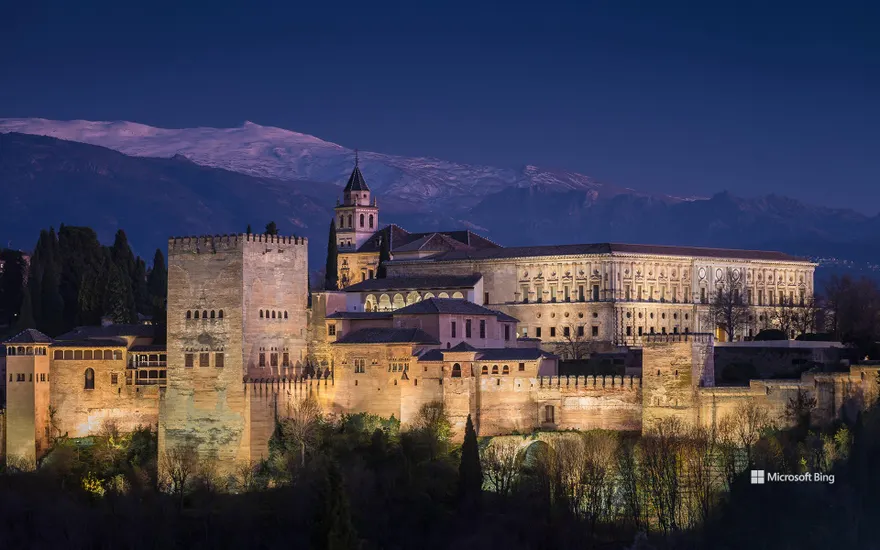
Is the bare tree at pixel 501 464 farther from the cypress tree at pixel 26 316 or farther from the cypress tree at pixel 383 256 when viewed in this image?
the cypress tree at pixel 383 256

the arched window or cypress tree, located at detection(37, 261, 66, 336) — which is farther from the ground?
cypress tree, located at detection(37, 261, 66, 336)

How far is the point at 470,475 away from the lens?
6594cm

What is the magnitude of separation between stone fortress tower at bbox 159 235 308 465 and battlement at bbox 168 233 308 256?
0.04 metres

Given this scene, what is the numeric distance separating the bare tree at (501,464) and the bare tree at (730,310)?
3520 centimetres

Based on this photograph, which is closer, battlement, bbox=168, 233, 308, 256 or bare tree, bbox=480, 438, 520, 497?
bare tree, bbox=480, 438, 520, 497

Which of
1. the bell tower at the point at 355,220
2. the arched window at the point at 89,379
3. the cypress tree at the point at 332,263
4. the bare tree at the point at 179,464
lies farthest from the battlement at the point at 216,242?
the bell tower at the point at 355,220

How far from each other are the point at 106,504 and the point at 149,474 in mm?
3473

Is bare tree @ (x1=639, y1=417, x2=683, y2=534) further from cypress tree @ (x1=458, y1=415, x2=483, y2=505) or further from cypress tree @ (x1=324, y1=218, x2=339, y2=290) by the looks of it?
cypress tree @ (x1=324, y1=218, x2=339, y2=290)

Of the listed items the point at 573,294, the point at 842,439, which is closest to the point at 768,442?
the point at 842,439

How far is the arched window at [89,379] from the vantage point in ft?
249

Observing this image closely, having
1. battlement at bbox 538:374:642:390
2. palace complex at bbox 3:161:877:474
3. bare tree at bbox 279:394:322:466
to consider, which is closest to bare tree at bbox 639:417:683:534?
palace complex at bbox 3:161:877:474

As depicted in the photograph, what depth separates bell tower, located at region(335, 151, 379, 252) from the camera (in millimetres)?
118688

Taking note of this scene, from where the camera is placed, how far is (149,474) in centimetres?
7144

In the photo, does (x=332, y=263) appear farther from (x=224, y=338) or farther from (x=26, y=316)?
(x=224, y=338)
